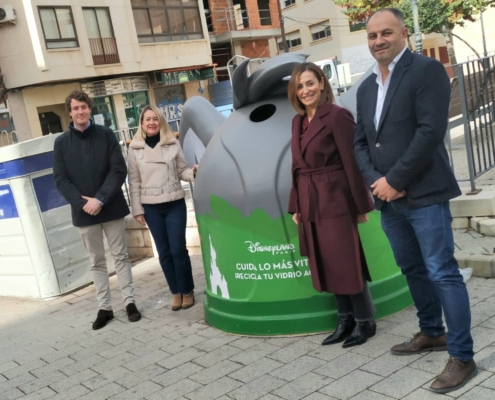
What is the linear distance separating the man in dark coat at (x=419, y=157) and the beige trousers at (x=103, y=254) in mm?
2702

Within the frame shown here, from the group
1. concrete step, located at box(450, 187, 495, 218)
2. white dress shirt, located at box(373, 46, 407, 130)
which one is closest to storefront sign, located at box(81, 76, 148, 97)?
concrete step, located at box(450, 187, 495, 218)

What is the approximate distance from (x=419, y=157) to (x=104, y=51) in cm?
2304

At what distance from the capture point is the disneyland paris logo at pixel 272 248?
3939 millimetres

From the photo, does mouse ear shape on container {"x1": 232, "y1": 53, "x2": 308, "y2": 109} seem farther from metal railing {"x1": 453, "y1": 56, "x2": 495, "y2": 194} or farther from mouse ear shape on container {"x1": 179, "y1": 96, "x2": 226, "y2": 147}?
metal railing {"x1": 453, "y1": 56, "x2": 495, "y2": 194}

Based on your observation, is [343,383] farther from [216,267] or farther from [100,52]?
[100,52]

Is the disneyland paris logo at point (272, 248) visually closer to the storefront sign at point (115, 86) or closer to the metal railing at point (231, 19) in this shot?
the storefront sign at point (115, 86)

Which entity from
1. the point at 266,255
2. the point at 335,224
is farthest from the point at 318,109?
the point at 266,255

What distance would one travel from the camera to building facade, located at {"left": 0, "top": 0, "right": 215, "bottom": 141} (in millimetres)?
22172

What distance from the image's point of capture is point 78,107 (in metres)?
4.91

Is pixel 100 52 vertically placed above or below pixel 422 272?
above

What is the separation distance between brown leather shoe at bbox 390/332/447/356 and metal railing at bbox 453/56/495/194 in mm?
2558

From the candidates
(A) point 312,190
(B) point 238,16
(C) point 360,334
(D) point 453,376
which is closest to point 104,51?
(B) point 238,16

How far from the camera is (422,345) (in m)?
3.39

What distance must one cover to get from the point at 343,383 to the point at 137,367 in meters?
1.50
